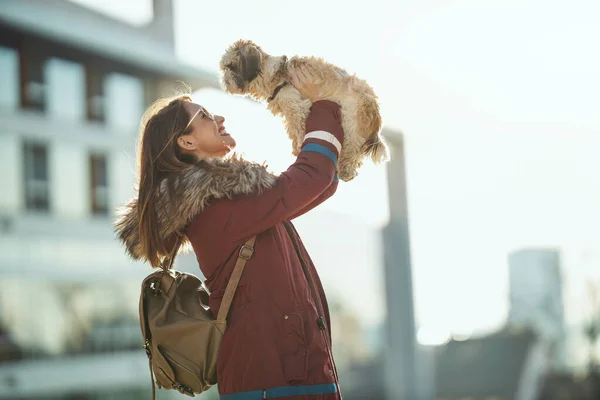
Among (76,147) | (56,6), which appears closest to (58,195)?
(76,147)

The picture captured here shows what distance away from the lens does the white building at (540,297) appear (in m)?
33.9

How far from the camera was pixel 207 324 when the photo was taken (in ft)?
7.35

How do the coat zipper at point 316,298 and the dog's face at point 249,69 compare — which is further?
the dog's face at point 249,69

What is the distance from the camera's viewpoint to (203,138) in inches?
93.5

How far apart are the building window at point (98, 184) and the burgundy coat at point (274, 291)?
36.7 ft

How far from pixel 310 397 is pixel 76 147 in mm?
11406

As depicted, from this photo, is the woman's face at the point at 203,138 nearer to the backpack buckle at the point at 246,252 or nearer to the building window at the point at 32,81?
the backpack buckle at the point at 246,252

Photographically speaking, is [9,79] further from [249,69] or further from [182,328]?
[182,328]

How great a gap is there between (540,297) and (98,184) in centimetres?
2551

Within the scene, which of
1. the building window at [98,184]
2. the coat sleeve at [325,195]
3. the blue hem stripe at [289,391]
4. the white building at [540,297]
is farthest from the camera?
the white building at [540,297]

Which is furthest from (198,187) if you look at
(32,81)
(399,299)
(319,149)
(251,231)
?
(399,299)

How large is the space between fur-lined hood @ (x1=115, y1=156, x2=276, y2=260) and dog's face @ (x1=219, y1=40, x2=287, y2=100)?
211 mm

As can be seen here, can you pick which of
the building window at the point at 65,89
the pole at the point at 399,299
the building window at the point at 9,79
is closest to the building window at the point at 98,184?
→ the building window at the point at 65,89

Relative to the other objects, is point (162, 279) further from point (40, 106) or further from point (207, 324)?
point (40, 106)
